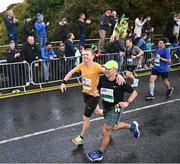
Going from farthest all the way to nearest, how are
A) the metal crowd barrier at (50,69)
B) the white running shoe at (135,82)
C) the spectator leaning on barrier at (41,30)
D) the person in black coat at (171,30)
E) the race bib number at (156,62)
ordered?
1. the person in black coat at (171,30)
2. the spectator leaning on barrier at (41,30)
3. the white running shoe at (135,82)
4. the metal crowd barrier at (50,69)
5. the race bib number at (156,62)

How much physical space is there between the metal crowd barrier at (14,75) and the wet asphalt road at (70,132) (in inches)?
31.3

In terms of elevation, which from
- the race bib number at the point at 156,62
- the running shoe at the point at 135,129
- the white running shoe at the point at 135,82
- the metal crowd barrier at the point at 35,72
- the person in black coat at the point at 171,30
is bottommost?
the running shoe at the point at 135,129

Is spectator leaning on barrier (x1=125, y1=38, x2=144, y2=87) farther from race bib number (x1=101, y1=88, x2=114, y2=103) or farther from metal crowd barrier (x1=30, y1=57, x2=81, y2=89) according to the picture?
race bib number (x1=101, y1=88, x2=114, y2=103)

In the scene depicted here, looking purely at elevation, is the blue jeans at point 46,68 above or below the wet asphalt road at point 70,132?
above

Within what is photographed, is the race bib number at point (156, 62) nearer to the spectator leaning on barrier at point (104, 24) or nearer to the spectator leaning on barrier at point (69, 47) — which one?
the spectator leaning on barrier at point (69, 47)

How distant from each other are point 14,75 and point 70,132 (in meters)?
4.10

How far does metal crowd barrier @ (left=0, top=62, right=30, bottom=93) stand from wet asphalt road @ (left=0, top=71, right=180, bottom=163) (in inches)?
31.3

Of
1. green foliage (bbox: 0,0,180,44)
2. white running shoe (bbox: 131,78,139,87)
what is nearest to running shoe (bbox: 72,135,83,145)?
white running shoe (bbox: 131,78,139,87)

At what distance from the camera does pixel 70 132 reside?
934 cm

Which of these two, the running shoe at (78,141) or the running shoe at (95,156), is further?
the running shoe at (78,141)

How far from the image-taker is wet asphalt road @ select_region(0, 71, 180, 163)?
26.7 ft

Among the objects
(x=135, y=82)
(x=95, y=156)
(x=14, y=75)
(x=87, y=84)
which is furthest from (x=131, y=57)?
A: (x=95, y=156)

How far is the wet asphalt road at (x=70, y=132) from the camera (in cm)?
812

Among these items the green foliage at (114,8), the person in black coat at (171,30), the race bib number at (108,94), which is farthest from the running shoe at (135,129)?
the green foliage at (114,8)
